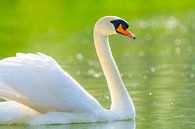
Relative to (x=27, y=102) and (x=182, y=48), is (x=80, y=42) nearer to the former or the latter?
(x=182, y=48)

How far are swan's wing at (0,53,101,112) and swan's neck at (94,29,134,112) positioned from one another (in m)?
0.58

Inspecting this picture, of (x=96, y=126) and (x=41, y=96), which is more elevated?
(x=41, y=96)

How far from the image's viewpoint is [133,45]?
23516 mm

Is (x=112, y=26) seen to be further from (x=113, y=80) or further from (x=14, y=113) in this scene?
(x=14, y=113)

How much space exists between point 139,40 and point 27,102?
1384 centimetres

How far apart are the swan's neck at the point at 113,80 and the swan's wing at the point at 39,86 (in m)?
0.58

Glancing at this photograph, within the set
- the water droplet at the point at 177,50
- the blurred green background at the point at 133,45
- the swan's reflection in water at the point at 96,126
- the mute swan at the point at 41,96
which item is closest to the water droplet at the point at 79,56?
the blurred green background at the point at 133,45

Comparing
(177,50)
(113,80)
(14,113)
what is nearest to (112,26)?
(113,80)

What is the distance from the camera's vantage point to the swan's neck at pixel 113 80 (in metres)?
12.2

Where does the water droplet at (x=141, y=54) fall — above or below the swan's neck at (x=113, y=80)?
above

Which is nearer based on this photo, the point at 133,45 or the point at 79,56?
the point at 79,56

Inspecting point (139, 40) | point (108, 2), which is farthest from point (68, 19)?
point (139, 40)

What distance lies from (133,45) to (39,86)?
12038mm

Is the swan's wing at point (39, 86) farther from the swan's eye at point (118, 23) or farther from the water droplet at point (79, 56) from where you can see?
the water droplet at point (79, 56)
